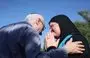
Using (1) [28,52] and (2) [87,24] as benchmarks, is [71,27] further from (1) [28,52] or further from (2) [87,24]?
(2) [87,24]

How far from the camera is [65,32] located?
498cm

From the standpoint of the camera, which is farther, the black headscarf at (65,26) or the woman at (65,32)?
the black headscarf at (65,26)

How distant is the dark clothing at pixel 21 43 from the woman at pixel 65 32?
270mm

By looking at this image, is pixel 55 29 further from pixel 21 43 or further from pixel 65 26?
pixel 21 43

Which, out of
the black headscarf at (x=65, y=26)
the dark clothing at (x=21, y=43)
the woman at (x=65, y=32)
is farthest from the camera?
the black headscarf at (x=65, y=26)

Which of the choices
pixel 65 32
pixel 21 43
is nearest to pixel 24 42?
pixel 21 43

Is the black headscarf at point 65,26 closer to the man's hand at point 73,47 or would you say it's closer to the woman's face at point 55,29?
the woman's face at point 55,29

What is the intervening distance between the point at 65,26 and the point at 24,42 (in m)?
0.75

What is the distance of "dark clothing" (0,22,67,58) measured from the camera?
4.58 metres

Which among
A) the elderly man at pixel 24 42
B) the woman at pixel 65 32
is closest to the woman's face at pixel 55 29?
the woman at pixel 65 32

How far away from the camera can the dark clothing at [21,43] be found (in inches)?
180

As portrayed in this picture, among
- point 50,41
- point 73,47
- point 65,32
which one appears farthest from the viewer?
point 50,41

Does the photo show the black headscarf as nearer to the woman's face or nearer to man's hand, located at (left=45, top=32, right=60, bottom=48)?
the woman's face

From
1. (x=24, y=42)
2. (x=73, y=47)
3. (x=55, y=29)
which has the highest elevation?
(x=55, y=29)
